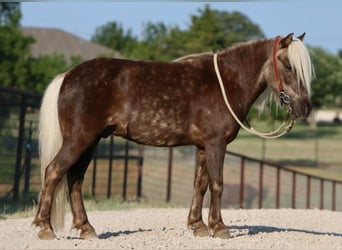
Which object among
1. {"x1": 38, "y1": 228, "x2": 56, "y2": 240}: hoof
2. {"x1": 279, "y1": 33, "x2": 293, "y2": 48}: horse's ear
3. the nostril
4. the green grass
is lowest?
the green grass

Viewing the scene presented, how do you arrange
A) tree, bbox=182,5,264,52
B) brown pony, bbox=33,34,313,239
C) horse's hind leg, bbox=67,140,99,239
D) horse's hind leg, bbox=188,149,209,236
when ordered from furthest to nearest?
tree, bbox=182,5,264,52
horse's hind leg, bbox=188,149,209,236
horse's hind leg, bbox=67,140,99,239
brown pony, bbox=33,34,313,239

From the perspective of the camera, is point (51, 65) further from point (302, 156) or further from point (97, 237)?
point (97, 237)

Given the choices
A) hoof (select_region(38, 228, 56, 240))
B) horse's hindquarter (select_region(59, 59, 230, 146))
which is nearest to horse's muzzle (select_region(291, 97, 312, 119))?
horse's hindquarter (select_region(59, 59, 230, 146))

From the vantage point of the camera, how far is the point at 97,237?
745 centimetres

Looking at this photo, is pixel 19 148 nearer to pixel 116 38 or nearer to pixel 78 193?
pixel 78 193

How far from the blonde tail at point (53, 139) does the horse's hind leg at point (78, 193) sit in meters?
0.17

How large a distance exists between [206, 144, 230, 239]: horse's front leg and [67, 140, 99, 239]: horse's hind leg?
128 centimetres

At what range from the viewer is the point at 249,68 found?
7691mm

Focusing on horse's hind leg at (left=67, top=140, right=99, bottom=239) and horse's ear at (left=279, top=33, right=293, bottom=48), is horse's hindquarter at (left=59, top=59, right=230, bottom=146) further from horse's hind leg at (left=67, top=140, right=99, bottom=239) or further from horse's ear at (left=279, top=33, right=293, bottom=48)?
horse's ear at (left=279, top=33, right=293, bottom=48)

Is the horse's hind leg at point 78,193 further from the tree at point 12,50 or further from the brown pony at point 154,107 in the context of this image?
the tree at point 12,50

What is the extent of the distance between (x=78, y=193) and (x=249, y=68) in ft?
7.76

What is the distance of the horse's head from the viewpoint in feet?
24.2

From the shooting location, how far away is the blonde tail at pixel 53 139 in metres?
7.20

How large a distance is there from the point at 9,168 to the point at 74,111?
6.97 m
